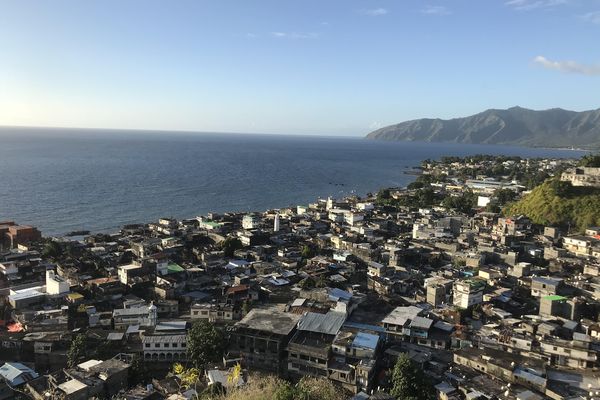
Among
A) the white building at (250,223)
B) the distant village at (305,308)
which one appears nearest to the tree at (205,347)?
the distant village at (305,308)

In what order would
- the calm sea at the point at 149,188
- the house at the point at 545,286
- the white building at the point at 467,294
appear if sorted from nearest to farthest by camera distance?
the white building at the point at 467,294 < the house at the point at 545,286 < the calm sea at the point at 149,188

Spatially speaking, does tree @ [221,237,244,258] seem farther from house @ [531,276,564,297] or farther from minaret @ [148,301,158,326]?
house @ [531,276,564,297]

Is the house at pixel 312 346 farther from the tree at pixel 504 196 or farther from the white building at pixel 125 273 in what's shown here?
the tree at pixel 504 196

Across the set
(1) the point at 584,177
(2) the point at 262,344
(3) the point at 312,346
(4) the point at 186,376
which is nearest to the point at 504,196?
(1) the point at 584,177

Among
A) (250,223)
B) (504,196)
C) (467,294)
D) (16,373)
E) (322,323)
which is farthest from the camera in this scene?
(504,196)

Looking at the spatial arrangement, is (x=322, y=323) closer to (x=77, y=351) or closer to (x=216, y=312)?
(x=216, y=312)

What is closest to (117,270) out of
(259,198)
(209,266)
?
(209,266)
